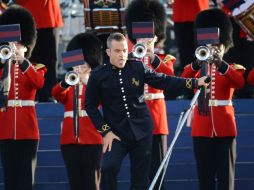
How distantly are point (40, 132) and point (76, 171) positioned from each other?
1.16 metres

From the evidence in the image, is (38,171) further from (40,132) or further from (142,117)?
(142,117)

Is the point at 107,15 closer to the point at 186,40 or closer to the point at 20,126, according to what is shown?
the point at 186,40

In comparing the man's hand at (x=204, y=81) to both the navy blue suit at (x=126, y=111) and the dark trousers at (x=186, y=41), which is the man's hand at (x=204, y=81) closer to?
the navy blue suit at (x=126, y=111)

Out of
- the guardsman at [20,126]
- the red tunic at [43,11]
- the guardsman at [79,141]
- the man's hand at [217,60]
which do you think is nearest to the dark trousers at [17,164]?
the guardsman at [20,126]

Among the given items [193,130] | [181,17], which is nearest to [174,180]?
[193,130]

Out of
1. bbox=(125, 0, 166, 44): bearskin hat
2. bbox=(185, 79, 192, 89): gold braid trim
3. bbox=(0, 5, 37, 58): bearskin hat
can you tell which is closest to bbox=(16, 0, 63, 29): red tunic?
bbox=(0, 5, 37, 58): bearskin hat

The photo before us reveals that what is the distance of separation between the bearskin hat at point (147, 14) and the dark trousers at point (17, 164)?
130 cm

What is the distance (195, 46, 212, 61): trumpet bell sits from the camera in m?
7.87

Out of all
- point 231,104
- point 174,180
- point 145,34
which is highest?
point 145,34

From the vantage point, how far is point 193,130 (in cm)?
860

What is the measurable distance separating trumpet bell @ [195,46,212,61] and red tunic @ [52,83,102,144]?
1.28m

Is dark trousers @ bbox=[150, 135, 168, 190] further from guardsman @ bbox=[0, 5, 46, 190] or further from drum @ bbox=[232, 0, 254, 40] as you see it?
drum @ bbox=[232, 0, 254, 40]

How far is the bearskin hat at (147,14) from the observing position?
9039 millimetres

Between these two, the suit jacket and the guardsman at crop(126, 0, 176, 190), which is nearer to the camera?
the suit jacket
